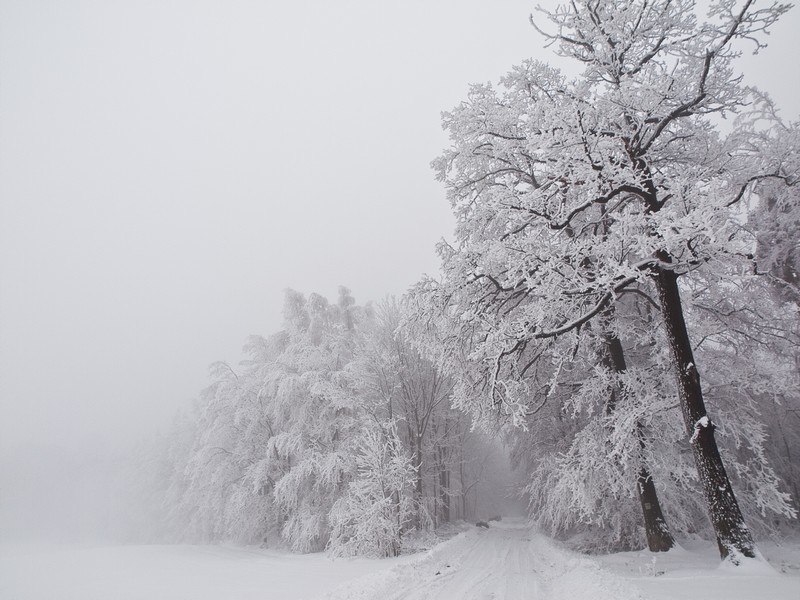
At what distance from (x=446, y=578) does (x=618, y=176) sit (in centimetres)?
976

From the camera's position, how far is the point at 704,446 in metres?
6.86

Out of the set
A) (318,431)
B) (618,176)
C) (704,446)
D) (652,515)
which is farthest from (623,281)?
(318,431)

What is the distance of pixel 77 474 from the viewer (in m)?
66.2

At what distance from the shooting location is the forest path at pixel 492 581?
7.38m

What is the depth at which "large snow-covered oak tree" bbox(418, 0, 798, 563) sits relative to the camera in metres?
6.33

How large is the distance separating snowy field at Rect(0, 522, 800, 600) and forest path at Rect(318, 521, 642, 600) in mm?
23

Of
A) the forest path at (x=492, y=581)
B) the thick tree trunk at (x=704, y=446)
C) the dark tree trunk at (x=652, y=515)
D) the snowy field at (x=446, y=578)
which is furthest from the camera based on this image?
the dark tree trunk at (x=652, y=515)

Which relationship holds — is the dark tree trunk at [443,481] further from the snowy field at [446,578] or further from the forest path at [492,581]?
the forest path at [492,581]

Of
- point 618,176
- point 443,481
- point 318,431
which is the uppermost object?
point 618,176

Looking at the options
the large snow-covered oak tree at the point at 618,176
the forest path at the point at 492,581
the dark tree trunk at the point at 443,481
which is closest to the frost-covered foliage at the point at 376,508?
the forest path at the point at 492,581

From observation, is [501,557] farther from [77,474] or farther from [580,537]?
[77,474]

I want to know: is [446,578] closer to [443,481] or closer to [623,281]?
[623,281]

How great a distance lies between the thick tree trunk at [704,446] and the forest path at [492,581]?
6.14 feet

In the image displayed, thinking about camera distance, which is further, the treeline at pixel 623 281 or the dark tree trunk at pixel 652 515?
the dark tree trunk at pixel 652 515
